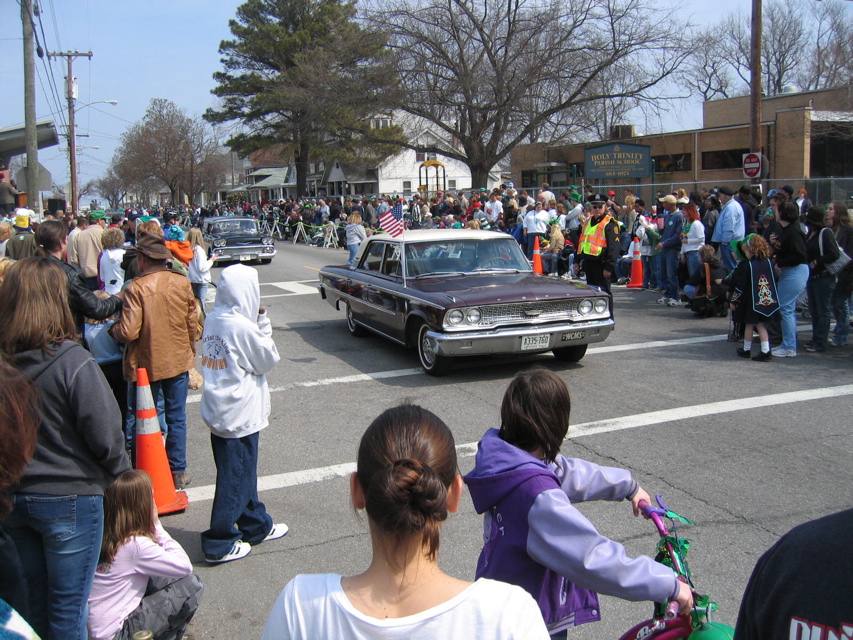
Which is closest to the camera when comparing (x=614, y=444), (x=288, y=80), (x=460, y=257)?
(x=614, y=444)

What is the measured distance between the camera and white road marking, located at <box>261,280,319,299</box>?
16.6 meters

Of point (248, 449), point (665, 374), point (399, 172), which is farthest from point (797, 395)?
point (399, 172)

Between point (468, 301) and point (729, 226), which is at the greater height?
point (729, 226)

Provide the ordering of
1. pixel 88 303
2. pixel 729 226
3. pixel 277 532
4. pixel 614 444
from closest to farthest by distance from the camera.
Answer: pixel 277 532, pixel 88 303, pixel 614 444, pixel 729 226

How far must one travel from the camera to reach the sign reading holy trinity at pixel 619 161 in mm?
27719

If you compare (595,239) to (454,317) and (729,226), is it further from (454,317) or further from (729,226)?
(454,317)

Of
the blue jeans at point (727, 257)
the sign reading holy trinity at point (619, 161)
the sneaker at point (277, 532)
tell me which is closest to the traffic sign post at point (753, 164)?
the blue jeans at point (727, 257)

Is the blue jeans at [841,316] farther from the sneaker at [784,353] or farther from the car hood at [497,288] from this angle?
the car hood at [497,288]

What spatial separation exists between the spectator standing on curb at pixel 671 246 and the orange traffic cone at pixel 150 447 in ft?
33.7

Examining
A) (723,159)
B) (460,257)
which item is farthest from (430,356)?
(723,159)

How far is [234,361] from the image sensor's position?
14.4 ft

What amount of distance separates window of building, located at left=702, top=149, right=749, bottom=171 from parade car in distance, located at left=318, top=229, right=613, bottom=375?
25.4 metres

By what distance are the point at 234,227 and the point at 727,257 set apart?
1766 cm

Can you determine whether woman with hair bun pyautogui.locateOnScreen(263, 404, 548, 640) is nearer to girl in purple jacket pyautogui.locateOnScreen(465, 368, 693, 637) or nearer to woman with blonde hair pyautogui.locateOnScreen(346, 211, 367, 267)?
girl in purple jacket pyautogui.locateOnScreen(465, 368, 693, 637)
